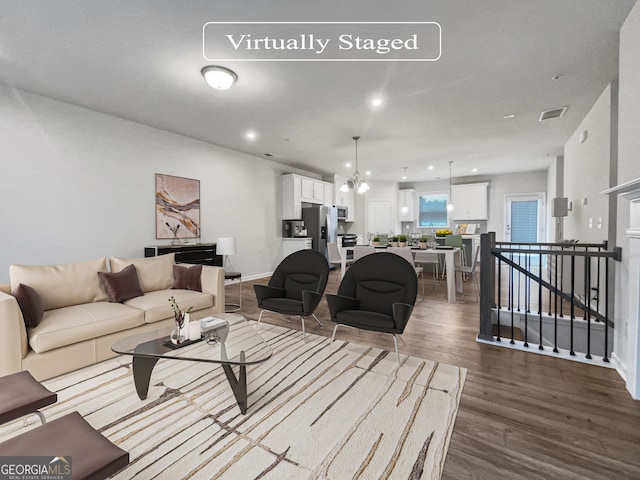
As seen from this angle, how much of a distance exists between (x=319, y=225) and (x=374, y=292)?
4791 millimetres

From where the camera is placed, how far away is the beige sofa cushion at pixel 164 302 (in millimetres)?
3057

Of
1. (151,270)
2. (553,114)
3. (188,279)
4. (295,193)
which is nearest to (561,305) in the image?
(553,114)

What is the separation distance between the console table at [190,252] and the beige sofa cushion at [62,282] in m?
1.53

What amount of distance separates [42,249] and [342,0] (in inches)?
179

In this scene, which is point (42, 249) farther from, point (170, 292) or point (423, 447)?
point (423, 447)

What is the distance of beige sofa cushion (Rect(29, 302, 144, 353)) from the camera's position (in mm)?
2352

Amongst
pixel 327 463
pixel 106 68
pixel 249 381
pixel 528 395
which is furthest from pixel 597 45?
pixel 106 68

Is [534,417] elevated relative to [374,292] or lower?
lower

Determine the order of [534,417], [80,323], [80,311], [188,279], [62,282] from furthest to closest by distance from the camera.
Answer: [188,279], [62,282], [80,311], [80,323], [534,417]

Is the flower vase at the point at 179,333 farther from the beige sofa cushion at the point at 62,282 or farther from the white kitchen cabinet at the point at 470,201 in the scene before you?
the white kitchen cabinet at the point at 470,201

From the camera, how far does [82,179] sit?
4238mm

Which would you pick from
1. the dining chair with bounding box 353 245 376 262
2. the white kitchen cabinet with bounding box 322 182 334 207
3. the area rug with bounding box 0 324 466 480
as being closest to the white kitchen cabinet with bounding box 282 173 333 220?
the white kitchen cabinet with bounding box 322 182 334 207

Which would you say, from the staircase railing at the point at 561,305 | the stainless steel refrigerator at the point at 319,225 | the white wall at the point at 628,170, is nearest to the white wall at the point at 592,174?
the staircase railing at the point at 561,305

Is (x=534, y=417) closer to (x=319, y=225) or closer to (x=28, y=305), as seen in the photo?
(x=28, y=305)
